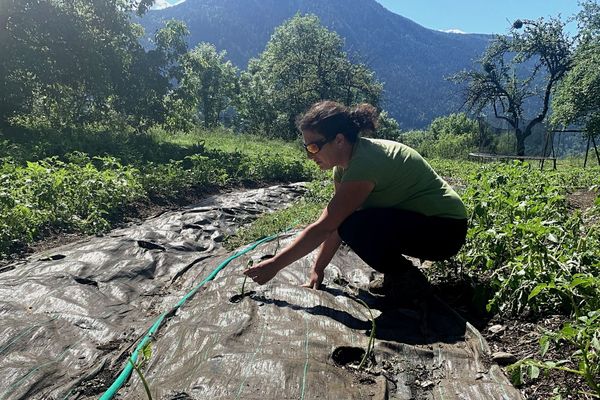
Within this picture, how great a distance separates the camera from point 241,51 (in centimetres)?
18000

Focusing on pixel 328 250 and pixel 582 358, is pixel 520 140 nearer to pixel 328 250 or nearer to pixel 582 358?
pixel 328 250

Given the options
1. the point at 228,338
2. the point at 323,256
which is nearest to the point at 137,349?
the point at 228,338

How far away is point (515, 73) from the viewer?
26.1 m

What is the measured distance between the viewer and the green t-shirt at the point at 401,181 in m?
2.61

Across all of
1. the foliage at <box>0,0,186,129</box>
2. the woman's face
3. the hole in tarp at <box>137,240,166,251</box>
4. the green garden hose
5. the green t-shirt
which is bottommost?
the hole in tarp at <box>137,240,166,251</box>

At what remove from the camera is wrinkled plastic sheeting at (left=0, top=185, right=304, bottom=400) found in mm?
2211

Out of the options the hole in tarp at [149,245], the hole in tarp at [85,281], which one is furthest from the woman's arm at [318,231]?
the hole in tarp at [149,245]

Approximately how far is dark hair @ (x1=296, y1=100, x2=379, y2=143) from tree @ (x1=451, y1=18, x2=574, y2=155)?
73.7 feet

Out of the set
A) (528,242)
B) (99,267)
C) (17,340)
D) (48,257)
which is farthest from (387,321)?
(48,257)

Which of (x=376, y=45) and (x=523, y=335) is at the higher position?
(x=376, y=45)

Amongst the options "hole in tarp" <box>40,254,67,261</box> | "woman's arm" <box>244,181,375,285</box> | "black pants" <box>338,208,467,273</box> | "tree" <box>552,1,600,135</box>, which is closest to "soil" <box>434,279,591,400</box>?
"black pants" <box>338,208,467,273</box>

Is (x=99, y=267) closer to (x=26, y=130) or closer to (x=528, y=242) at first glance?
(x=528, y=242)

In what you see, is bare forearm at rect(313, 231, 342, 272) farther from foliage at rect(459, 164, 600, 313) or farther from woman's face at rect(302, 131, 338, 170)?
foliage at rect(459, 164, 600, 313)

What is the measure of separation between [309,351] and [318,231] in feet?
2.00
